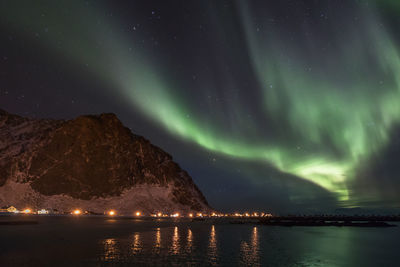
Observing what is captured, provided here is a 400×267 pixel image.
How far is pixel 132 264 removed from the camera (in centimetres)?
3678

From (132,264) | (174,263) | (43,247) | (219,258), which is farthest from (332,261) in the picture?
Answer: (43,247)

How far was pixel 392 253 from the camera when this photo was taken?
58.2 m

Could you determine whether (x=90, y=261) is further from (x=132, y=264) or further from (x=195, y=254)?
(x=195, y=254)

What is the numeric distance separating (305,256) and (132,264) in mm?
26200

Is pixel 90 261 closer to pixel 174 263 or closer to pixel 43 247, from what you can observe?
pixel 174 263

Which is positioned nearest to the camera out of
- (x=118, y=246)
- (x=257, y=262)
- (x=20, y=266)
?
(x=20, y=266)

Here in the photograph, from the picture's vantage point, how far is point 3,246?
4953 centimetres

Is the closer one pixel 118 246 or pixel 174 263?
pixel 174 263

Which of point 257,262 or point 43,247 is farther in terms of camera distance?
point 43,247

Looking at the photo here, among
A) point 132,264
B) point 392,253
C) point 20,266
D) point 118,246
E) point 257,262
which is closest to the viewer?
point 20,266

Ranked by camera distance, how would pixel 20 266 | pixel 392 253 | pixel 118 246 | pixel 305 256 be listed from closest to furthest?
1. pixel 20 266
2. pixel 305 256
3. pixel 118 246
4. pixel 392 253

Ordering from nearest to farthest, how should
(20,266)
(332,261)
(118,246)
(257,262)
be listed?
(20,266) < (257,262) < (332,261) < (118,246)

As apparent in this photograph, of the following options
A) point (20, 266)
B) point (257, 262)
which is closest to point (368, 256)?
point (257, 262)

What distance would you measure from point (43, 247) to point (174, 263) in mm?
23694
